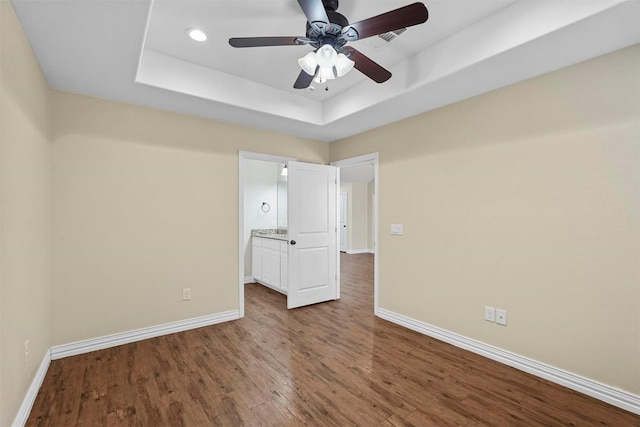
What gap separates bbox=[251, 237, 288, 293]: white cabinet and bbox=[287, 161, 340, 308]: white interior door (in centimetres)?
48

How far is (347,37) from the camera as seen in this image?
189 centimetres

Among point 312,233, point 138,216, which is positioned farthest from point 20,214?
point 312,233

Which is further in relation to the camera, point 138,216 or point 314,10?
point 138,216

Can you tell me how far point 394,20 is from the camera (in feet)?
5.55

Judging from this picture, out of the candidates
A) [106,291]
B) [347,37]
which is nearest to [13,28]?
[347,37]

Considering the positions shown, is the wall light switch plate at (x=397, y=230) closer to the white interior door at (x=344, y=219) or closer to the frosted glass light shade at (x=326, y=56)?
the frosted glass light shade at (x=326, y=56)

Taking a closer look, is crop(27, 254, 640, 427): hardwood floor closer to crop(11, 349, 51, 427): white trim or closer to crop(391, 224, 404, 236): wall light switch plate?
crop(11, 349, 51, 427): white trim

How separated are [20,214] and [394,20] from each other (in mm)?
2585

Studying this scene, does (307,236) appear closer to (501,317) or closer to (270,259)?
(270,259)

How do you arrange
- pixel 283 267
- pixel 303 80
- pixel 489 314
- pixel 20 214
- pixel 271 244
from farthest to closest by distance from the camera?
pixel 271 244
pixel 283 267
pixel 489 314
pixel 303 80
pixel 20 214

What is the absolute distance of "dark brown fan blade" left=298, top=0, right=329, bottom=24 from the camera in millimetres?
1600

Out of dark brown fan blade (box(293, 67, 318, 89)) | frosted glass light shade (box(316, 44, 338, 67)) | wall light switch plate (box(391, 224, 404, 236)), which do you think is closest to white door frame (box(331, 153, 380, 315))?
wall light switch plate (box(391, 224, 404, 236))

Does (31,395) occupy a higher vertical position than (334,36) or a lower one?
lower

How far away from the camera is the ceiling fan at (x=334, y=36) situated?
165cm
